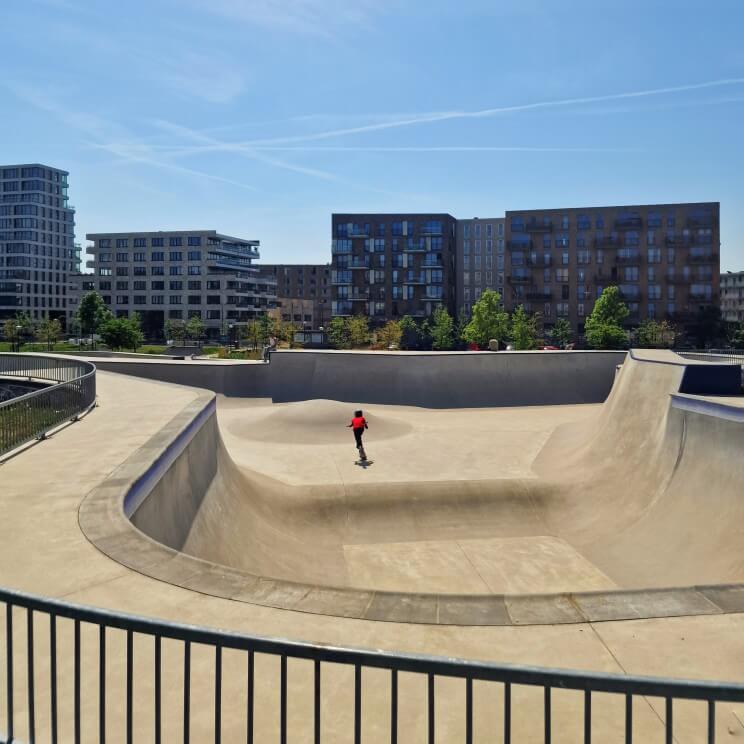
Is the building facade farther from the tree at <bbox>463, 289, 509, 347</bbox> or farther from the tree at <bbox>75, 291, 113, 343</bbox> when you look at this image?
the tree at <bbox>463, 289, 509, 347</bbox>

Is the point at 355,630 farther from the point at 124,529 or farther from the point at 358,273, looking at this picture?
the point at 358,273

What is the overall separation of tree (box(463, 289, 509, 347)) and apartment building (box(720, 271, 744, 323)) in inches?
3950

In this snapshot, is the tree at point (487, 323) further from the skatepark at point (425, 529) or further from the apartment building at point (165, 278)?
the apartment building at point (165, 278)

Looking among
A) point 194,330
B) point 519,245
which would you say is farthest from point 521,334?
point 194,330

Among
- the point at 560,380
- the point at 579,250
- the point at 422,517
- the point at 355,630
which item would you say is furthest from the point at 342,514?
the point at 579,250

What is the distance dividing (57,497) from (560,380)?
96.4 ft

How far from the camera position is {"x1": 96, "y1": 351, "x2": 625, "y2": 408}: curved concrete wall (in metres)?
33.7

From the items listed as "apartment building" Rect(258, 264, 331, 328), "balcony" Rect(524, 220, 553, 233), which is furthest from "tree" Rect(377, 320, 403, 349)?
"apartment building" Rect(258, 264, 331, 328)

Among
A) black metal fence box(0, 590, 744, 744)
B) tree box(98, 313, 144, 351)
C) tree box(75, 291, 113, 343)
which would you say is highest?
tree box(75, 291, 113, 343)

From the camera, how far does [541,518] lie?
1703 cm

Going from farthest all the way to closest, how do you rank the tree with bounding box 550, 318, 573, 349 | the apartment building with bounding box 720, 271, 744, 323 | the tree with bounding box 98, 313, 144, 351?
the apartment building with bounding box 720, 271, 744, 323
the tree with bounding box 550, 318, 573, 349
the tree with bounding box 98, 313, 144, 351

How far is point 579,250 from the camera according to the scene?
8806 cm

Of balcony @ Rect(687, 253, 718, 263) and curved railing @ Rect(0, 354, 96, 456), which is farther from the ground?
balcony @ Rect(687, 253, 718, 263)

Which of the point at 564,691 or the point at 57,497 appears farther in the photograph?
the point at 57,497
